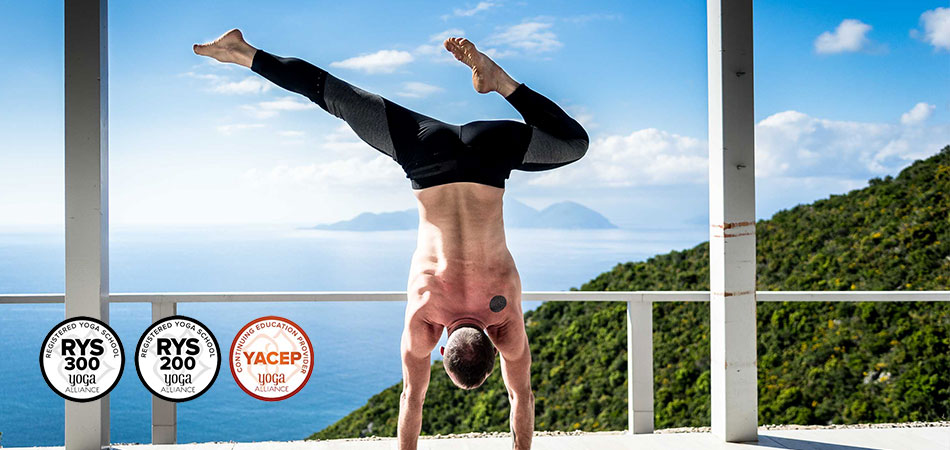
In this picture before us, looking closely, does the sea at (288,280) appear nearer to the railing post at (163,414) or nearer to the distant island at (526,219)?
the distant island at (526,219)

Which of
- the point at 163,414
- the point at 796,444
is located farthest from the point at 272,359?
the point at 796,444

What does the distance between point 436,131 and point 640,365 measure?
5.19ft

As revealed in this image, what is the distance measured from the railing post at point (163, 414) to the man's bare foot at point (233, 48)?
1.18 meters

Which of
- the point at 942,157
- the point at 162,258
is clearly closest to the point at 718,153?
the point at 162,258

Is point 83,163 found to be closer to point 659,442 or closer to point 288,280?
point 659,442

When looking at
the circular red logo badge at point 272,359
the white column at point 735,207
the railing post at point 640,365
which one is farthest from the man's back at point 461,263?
the white column at point 735,207

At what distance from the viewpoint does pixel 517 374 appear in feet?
9.50

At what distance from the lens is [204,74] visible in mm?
14383

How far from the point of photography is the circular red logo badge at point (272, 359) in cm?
318

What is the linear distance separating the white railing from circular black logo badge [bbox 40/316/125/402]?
24 centimetres

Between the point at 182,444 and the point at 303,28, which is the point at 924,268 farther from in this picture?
the point at 182,444

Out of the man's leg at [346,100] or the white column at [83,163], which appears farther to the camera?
the white column at [83,163]

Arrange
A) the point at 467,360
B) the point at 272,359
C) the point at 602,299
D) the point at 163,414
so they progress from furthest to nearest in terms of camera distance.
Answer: the point at 602,299 → the point at 163,414 → the point at 272,359 → the point at 467,360

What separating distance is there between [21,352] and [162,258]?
8.86ft
